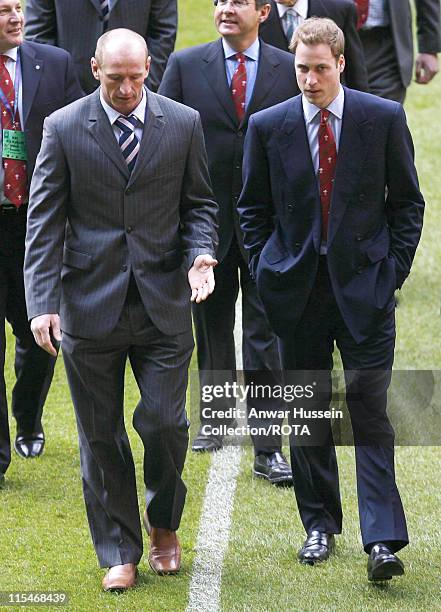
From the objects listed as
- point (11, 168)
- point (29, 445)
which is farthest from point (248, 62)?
point (29, 445)

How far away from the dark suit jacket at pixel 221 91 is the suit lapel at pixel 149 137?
164 centimetres

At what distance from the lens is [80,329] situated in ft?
20.7

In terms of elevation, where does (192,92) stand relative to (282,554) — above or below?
above

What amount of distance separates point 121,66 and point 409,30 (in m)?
4.90

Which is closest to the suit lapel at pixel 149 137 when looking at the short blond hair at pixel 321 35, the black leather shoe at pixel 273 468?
the short blond hair at pixel 321 35

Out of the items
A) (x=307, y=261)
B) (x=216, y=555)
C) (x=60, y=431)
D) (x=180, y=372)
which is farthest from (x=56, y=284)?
(x=60, y=431)

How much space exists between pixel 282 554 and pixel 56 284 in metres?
1.61

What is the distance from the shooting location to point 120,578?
6391mm

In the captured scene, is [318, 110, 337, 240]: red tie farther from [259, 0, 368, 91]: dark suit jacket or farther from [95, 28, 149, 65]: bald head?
[259, 0, 368, 91]: dark suit jacket

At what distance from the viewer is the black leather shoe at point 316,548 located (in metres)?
6.74

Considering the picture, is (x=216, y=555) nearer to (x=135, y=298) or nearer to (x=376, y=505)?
(x=376, y=505)

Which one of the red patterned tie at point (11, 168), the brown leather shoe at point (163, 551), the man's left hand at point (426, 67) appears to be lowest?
the brown leather shoe at point (163, 551)

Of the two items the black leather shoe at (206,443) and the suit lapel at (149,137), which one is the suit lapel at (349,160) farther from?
the black leather shoe at (206,443)

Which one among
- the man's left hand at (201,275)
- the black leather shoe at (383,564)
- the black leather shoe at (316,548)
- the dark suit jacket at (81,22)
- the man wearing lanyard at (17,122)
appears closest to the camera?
the man's left hand at (201,275)
